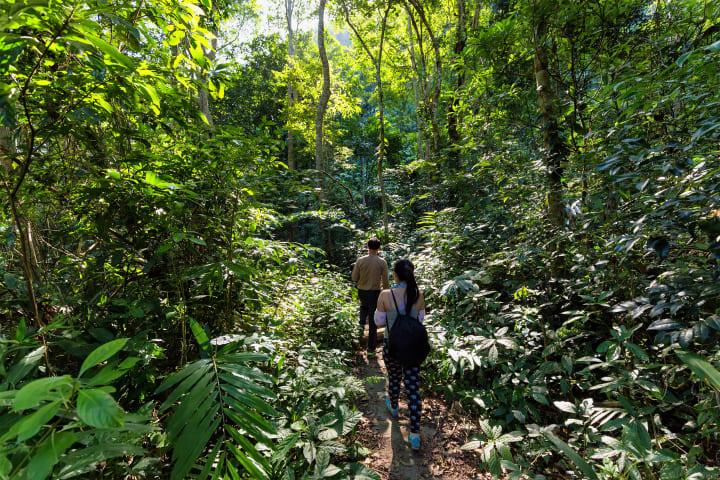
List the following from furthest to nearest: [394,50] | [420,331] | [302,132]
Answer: [394,50] < [302,132] < [420,331]

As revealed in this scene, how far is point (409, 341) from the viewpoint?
3188 mm

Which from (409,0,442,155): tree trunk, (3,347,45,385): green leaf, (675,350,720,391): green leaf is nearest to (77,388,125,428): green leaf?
(3,347,45,385): green leaf

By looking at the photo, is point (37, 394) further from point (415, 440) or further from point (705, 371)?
point (415, 440)

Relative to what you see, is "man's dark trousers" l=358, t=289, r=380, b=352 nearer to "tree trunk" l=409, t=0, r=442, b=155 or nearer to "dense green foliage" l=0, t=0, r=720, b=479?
"dense green foliage" l=0, t=0, r=720, b=479

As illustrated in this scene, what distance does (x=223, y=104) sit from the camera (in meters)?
16.2

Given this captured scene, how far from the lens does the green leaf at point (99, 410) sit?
0.86 meters

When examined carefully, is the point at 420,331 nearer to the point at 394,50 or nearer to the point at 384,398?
the point at 384,398

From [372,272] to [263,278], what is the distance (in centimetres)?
183

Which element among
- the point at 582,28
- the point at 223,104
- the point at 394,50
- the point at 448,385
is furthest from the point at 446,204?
the point at 223,104

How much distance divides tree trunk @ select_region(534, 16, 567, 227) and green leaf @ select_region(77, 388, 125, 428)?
4.53 metres

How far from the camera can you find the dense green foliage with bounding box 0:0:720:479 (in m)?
1.48

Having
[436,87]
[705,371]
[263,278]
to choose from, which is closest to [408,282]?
[263,278]

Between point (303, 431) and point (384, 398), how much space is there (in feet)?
5.50

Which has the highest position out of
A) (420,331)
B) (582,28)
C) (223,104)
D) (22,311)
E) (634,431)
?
(223,104)
